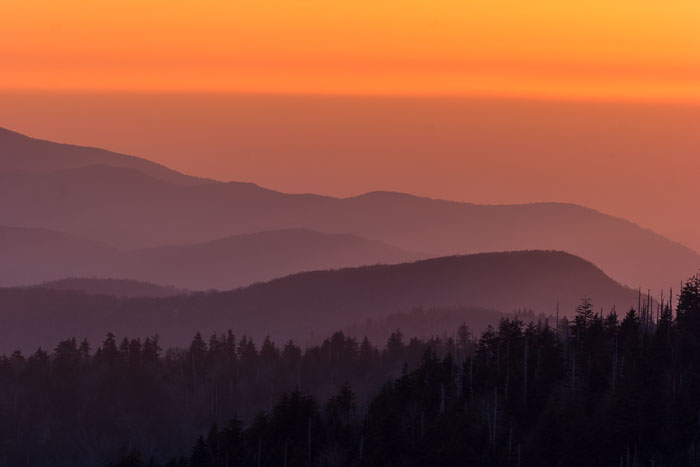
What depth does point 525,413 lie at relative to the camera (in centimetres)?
15225

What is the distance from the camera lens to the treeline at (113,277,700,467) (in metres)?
137

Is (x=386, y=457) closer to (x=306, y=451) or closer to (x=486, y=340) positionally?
(x=306, y=451)

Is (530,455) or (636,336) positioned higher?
(636,336)

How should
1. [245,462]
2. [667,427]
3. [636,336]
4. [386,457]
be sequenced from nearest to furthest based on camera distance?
[667,427] → [386,457] → [245,462] → [636,336]

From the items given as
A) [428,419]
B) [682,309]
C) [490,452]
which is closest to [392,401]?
[428,419]

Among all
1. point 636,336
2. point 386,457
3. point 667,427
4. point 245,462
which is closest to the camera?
point 667,427

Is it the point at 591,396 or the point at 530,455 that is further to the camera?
the point at 591,396

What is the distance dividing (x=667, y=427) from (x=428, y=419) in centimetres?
2872

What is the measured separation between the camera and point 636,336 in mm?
168750

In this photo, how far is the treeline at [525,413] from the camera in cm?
13688

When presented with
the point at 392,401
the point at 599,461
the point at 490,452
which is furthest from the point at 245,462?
the point at 599,461

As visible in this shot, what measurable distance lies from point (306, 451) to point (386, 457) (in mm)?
14846

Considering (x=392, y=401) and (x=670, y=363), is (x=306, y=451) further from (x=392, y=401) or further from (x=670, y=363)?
(x=670, y=363)

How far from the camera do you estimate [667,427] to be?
133750mm
